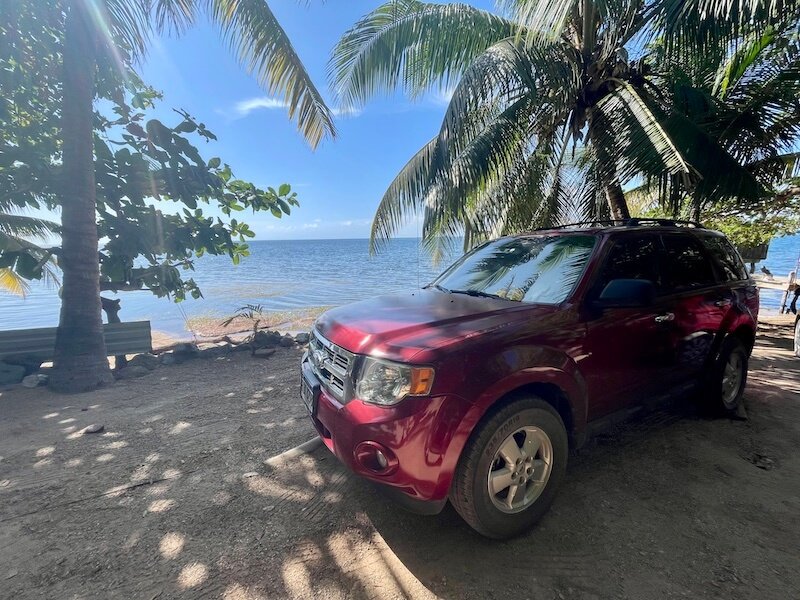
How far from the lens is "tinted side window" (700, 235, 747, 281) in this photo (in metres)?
3.92

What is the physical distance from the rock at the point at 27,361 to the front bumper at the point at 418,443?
629 centimetres

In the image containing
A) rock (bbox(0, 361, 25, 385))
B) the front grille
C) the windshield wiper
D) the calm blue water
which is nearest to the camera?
the front grille

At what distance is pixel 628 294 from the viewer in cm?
261

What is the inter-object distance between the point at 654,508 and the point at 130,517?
11.6 feet

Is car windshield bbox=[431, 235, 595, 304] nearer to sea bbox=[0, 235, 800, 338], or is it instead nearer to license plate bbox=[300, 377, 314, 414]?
license plate bbox=[300, 377, 314, 414]

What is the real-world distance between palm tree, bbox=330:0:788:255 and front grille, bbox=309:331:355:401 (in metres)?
4.14

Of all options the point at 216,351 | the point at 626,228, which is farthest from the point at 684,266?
the point at 216,351

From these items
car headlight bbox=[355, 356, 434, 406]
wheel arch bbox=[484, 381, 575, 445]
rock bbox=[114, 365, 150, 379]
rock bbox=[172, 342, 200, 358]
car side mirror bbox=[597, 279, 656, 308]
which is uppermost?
car side mirror bbox=[597, 279, 656, 308]

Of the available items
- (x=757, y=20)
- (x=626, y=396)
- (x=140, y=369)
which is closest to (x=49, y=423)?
(x=140, y=369)

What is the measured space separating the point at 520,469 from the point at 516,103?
6211 millimetres

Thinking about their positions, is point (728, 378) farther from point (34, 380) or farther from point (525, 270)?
point (34, 380)

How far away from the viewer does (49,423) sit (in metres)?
4.19

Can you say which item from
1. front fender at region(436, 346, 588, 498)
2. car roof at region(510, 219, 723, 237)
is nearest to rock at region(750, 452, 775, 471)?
front fender at region(436, 346, 588, 498)

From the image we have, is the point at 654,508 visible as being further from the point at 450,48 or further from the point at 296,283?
the point at 296,283
